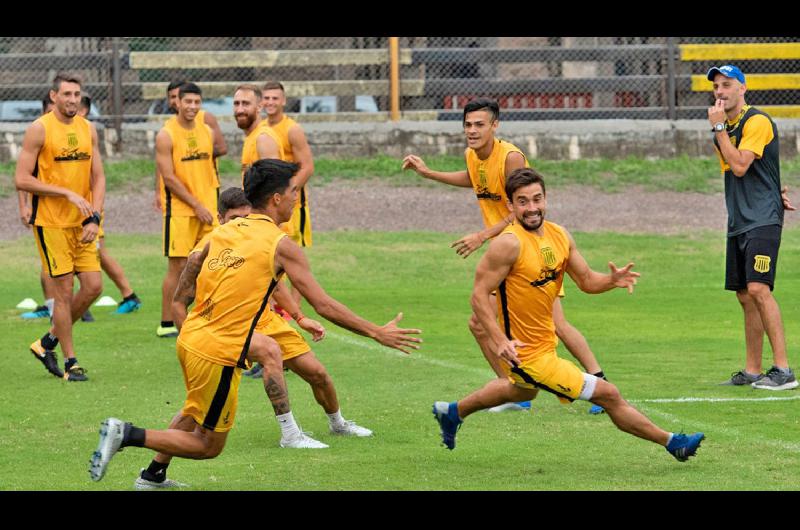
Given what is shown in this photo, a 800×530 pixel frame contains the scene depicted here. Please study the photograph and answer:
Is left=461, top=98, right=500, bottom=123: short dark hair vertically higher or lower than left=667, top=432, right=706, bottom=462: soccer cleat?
higher

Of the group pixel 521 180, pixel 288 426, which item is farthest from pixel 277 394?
pixel 521 180

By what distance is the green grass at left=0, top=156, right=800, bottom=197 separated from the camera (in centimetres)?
2419

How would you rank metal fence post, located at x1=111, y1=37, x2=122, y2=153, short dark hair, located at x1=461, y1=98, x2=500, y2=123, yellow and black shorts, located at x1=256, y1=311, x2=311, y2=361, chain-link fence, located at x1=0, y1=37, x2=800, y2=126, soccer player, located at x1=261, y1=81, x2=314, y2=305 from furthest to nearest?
chain-link fence, located at x1=0, y1=37, x2=800, y2=126, metal fence post, located at x1=111, y1=37, x2=122, y2=153, soccer player, located at x1=261, y1=81, x2=314, y2=305, short dark hair, located at x1=461, y1=98, x2=500, y2=123, yellow and black shorts, located at x1=256, y1=311, x2=311, y2=361

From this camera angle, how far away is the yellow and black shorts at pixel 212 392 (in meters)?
7.66

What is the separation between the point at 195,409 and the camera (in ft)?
25.4

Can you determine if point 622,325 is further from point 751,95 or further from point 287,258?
point 751,95

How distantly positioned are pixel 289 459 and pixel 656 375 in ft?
13.5

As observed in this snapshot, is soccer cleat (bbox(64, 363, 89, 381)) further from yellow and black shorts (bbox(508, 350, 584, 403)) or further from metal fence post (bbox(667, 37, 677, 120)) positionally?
metal fence post (bbox(667, 37, 677, 120))

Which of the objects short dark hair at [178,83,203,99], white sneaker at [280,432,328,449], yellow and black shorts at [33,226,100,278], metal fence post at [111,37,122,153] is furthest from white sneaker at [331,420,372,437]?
metal fence post at [111,37,122,153]

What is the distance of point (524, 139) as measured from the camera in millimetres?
25000

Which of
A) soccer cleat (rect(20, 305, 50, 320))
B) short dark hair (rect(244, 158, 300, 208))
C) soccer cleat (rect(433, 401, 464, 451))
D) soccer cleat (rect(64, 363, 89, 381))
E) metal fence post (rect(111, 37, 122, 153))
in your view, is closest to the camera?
short dark hair (rect(244, 158, 300, 208))

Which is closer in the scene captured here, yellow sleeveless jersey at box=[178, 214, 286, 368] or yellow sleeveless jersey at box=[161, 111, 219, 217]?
yellow sleeveless jersey at box=[178, 214, 286, 368]

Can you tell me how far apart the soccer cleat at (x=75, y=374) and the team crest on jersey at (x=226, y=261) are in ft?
15.2

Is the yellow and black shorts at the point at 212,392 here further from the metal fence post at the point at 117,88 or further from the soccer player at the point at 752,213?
the metal fence post at the point at 117,88
